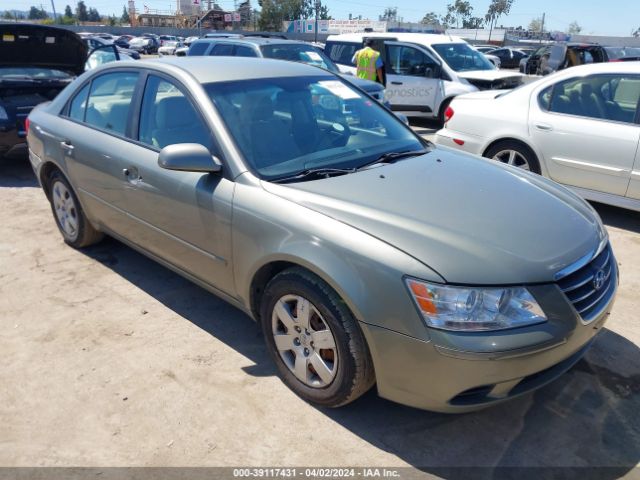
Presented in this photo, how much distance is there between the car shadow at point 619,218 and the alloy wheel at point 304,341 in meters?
4.05

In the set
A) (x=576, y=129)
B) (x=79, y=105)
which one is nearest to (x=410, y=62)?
(x=576, y=129)

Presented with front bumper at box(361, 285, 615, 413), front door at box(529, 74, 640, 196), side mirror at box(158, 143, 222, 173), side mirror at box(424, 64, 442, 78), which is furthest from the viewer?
side mirror at box(424, 64, 442, 78)

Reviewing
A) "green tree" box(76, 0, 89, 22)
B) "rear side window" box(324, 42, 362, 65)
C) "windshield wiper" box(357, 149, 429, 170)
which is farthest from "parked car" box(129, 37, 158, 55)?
"green tree" box(76, 0, 89, 22)

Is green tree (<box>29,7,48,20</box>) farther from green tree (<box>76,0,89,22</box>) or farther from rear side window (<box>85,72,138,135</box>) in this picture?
rear side window (<box>85,72,138,135</box>)

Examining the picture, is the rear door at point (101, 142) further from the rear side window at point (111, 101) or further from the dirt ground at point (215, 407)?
the dirt ground at point (215, 407)

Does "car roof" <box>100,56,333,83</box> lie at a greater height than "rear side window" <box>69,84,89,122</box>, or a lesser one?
greater

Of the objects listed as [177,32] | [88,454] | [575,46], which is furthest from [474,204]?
[177,32]

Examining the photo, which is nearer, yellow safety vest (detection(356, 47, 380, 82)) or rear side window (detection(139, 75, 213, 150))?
rear side window (detection(139, 75, 213, 150))

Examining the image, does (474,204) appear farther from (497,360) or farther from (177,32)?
(177,32)

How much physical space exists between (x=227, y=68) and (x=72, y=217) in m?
2.08

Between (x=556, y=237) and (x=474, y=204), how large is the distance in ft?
1.35

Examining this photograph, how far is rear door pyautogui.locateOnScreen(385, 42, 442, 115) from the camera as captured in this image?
1025 centimetres

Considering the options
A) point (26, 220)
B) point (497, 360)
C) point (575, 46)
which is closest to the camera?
point (497, 360)

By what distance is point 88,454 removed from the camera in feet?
8.04
